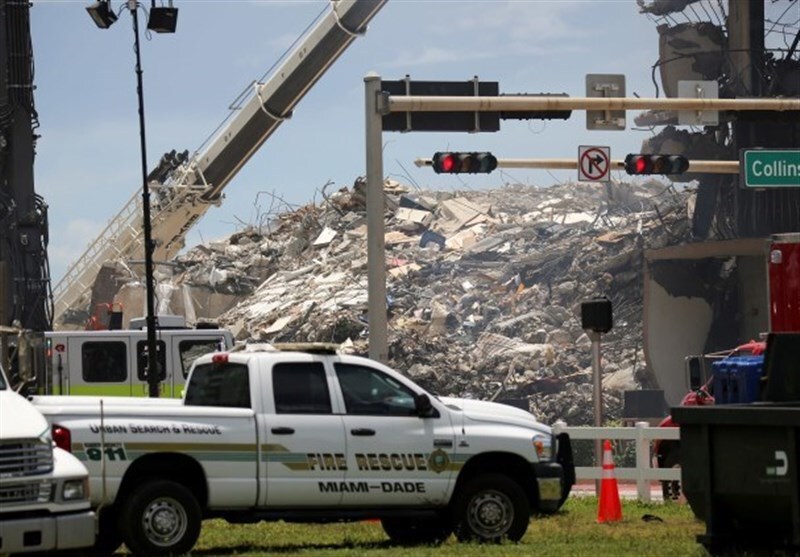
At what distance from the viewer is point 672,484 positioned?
2266 cm

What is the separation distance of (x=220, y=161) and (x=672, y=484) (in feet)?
97.0

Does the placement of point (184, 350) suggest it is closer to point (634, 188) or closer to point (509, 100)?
point (509, 100)

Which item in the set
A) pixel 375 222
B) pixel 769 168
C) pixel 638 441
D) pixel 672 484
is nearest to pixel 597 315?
pixel 638 441

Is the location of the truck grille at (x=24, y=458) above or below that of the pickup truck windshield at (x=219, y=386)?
below

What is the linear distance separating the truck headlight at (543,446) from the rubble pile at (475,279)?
24.3 meters

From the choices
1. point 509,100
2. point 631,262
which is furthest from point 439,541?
point 631,262

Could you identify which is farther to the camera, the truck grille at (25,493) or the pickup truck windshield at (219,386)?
the pickup truck windshield at (219,386)

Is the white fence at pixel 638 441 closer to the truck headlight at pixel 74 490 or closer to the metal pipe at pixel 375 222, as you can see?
the metal pipe at pixel 375 222

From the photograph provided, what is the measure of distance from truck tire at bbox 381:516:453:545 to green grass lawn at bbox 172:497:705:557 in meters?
0.13

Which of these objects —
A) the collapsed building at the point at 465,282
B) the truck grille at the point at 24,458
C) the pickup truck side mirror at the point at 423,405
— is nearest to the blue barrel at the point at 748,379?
the pickup truck side mirror at the point at 423,405

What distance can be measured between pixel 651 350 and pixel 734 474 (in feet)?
101

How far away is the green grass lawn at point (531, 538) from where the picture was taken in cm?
1488

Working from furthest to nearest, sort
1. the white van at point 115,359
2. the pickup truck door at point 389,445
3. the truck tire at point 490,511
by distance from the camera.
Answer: the white van at point 115,359, the truck tire at point 490,511, the pickup truck door at point 389,445

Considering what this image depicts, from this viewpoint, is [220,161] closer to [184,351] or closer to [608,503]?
[184,351]
